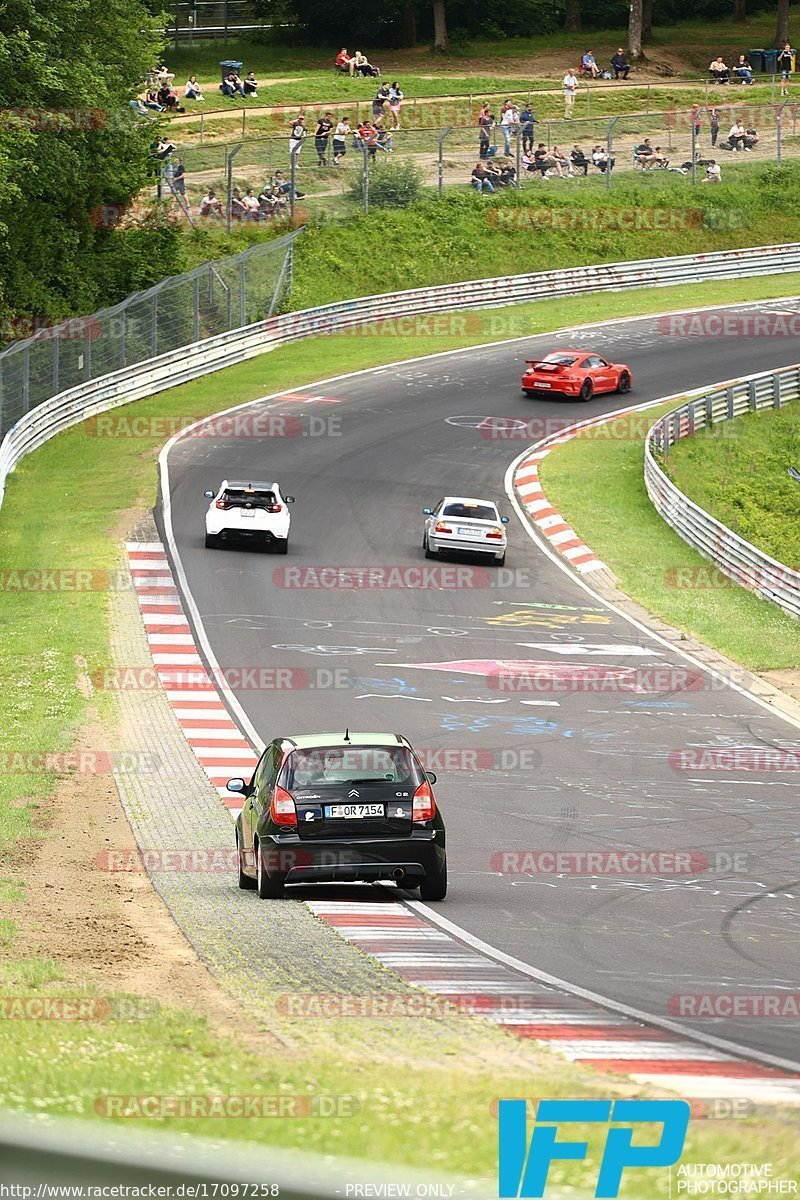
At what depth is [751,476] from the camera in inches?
1706

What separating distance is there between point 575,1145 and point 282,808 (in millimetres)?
10401

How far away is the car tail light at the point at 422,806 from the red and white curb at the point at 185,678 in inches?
191

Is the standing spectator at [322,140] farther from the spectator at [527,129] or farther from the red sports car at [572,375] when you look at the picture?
the red sports car at [572,375]

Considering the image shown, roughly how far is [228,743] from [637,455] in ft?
81.8

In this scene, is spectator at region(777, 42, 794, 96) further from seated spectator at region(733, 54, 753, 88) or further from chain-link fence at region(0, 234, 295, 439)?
chain-link fence at region(0, 234, 295, 439)

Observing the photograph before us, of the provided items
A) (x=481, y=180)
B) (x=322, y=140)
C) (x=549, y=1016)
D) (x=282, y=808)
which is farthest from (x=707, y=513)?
(x=481, y=180)

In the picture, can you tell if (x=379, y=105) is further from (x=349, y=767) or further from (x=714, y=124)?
(x=349, y=767)

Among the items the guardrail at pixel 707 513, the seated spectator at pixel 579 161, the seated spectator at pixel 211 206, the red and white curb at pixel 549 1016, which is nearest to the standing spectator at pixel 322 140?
the seated spectator at pixel 211 206

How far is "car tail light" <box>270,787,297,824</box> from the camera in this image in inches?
541

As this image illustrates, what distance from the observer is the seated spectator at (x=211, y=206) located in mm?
59094

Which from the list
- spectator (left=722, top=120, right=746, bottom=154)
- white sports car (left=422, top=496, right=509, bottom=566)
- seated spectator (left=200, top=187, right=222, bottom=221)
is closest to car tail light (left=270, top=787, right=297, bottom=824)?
white sports car (left=422, top=496, right=509, bottom=566)

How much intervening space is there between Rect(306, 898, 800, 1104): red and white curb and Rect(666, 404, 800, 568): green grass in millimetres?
25137

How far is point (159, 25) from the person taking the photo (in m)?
54.3

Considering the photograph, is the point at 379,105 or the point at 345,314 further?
the point at 379,105
